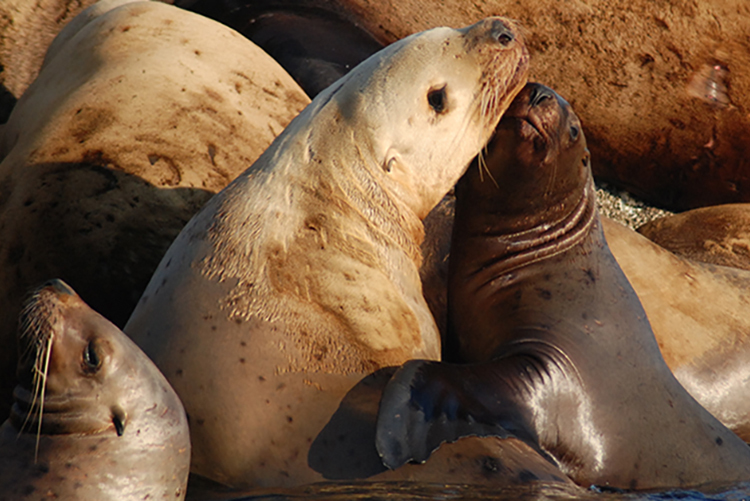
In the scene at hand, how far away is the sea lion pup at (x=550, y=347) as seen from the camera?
3072 mm

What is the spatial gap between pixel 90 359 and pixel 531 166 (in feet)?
6.40

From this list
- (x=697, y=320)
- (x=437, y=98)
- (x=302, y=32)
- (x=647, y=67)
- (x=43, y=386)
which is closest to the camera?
(x=43, y=386)

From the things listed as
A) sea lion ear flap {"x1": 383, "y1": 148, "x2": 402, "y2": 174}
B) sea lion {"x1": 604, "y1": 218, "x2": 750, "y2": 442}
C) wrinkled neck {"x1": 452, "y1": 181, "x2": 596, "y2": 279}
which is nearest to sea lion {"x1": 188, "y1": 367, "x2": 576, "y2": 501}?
sea lion ear flap {"x1": 383, "y1": 148, "x2": 402, "y2": 174}

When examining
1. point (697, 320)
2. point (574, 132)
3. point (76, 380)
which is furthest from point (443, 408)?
point (697, 320)

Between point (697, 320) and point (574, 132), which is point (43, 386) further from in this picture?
point (697, 320)

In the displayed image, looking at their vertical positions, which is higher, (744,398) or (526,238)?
(526,238)

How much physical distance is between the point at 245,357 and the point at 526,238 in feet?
4.73

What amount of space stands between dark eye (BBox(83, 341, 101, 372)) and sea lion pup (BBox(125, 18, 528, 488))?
17.8 inches

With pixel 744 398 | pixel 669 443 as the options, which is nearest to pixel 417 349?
pixel 669 443

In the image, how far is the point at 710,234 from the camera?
5680 millimetres

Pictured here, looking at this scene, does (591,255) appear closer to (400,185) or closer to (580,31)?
(400,185)

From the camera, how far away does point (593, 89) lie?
6.41 meters

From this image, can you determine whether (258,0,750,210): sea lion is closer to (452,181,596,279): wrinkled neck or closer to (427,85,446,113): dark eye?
(452,181,596,279): wrinkled neck

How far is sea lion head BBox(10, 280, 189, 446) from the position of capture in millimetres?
2492
